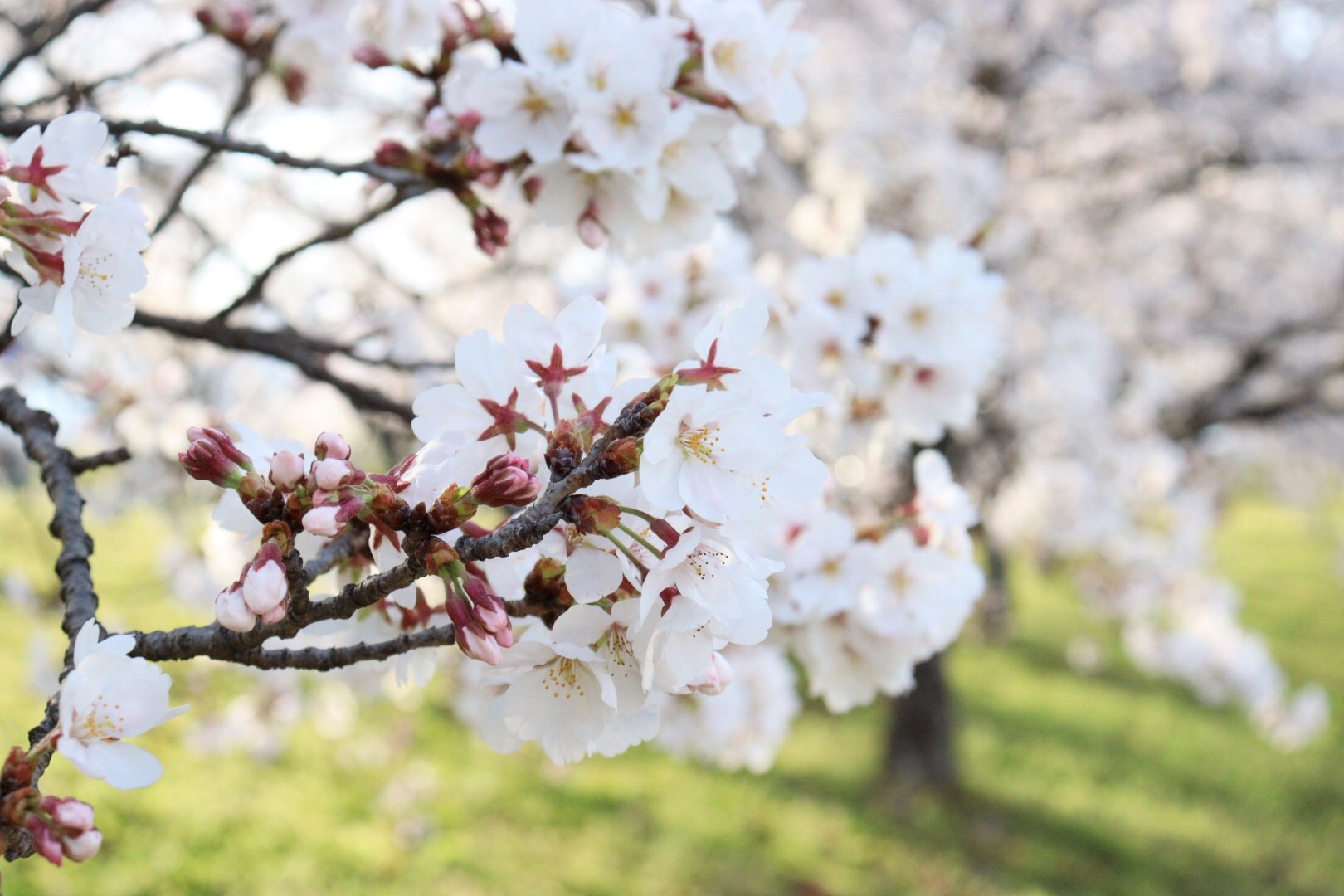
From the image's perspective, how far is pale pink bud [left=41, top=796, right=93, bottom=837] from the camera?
795 millimetres

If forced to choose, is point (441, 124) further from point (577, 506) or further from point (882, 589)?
point (882, 589)

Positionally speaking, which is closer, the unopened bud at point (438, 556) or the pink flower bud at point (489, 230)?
the unopened bud at point (438, 556)

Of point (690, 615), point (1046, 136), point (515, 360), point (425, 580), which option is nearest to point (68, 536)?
point (425, 580)

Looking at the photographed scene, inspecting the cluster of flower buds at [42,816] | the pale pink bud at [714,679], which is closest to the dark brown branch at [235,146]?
the cluster of flower buds at [42,816]

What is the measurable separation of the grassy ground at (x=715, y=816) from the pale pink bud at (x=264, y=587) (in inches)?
140

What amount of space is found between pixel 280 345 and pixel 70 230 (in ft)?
2.45

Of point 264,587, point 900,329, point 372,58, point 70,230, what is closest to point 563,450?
point 264,587

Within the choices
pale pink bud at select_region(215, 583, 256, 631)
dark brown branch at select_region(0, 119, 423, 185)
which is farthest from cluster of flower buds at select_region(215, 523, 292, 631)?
dark brown branch at select_region(0, 119, 423, 185)

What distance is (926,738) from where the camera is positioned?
6.34 meters

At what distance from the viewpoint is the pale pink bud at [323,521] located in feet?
2.58

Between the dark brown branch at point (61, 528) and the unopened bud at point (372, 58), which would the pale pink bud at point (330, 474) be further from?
the unopened bud at point (372, 58)

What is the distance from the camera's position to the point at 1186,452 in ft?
23.9

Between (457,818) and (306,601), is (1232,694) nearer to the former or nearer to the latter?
(457,818)

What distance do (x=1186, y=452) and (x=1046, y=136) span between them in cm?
250
